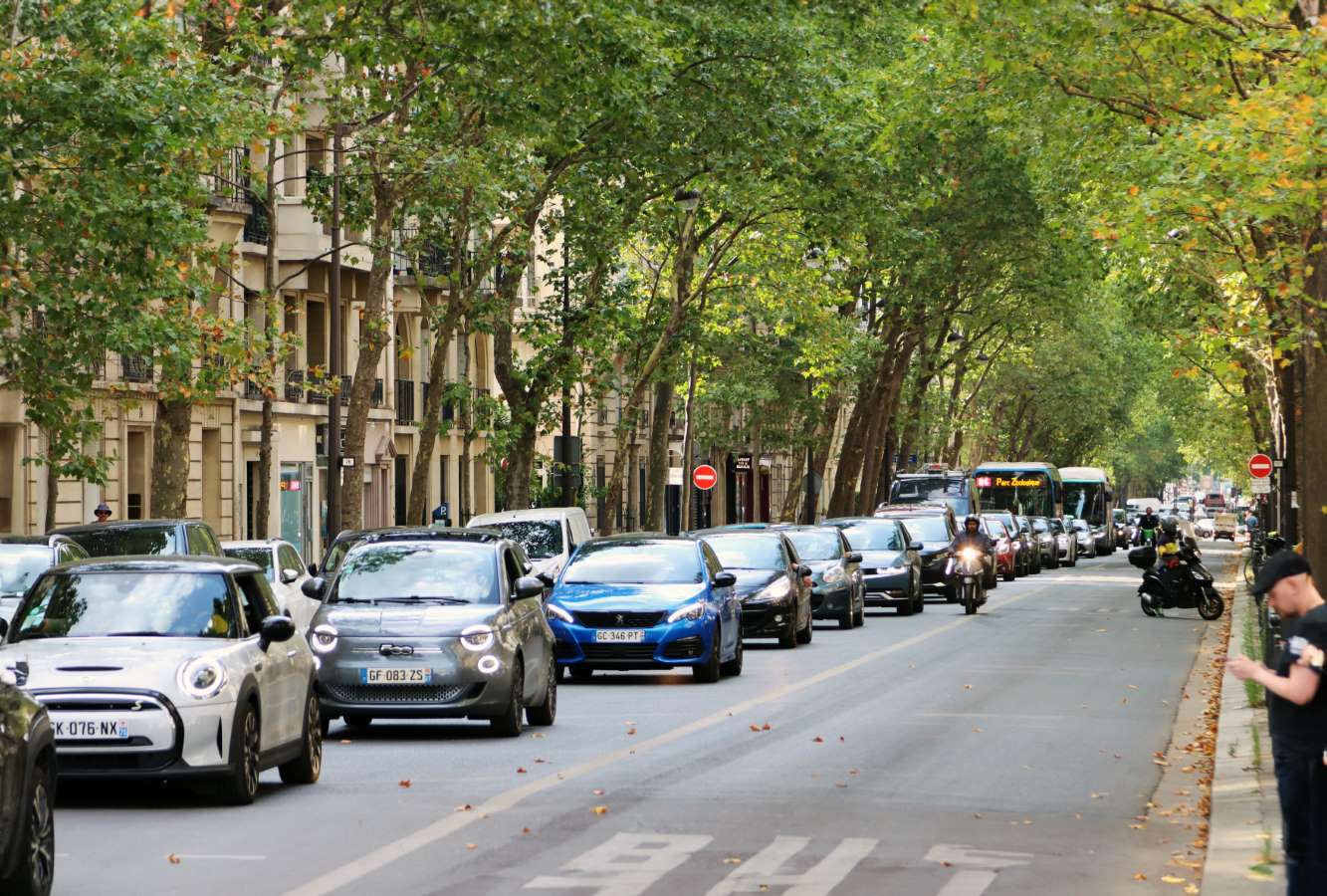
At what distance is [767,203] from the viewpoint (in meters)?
46.4

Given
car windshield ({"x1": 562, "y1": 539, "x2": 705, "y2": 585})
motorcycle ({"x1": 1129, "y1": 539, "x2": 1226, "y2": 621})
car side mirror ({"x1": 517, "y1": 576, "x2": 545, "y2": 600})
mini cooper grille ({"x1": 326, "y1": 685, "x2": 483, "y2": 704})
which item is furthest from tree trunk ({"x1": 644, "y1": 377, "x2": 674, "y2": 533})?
mini cooper grille ({"x1": 326, "y1": 685, "x2": 483, "y2": 704})

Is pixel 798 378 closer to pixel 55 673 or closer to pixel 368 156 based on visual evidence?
pixel 368 156

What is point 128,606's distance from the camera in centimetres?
1418

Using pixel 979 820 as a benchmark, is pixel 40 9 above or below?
→ above

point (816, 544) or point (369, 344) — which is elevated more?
point (369, 344)

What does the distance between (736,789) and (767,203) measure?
3280cm

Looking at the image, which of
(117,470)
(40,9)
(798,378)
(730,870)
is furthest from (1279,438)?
(730,870)

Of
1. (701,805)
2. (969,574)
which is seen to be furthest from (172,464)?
(701,805)

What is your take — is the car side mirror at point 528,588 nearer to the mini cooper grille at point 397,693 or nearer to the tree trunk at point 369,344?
the mini cooper grille at point 397,693

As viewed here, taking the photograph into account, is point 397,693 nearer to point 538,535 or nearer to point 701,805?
point 701,805

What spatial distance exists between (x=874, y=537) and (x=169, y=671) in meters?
29.6

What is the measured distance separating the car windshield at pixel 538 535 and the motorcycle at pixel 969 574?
1035 cm

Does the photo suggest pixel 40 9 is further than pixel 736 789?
Yes

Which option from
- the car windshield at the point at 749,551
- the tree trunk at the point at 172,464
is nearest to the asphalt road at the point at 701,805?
the car windshield at the point at 749,551
